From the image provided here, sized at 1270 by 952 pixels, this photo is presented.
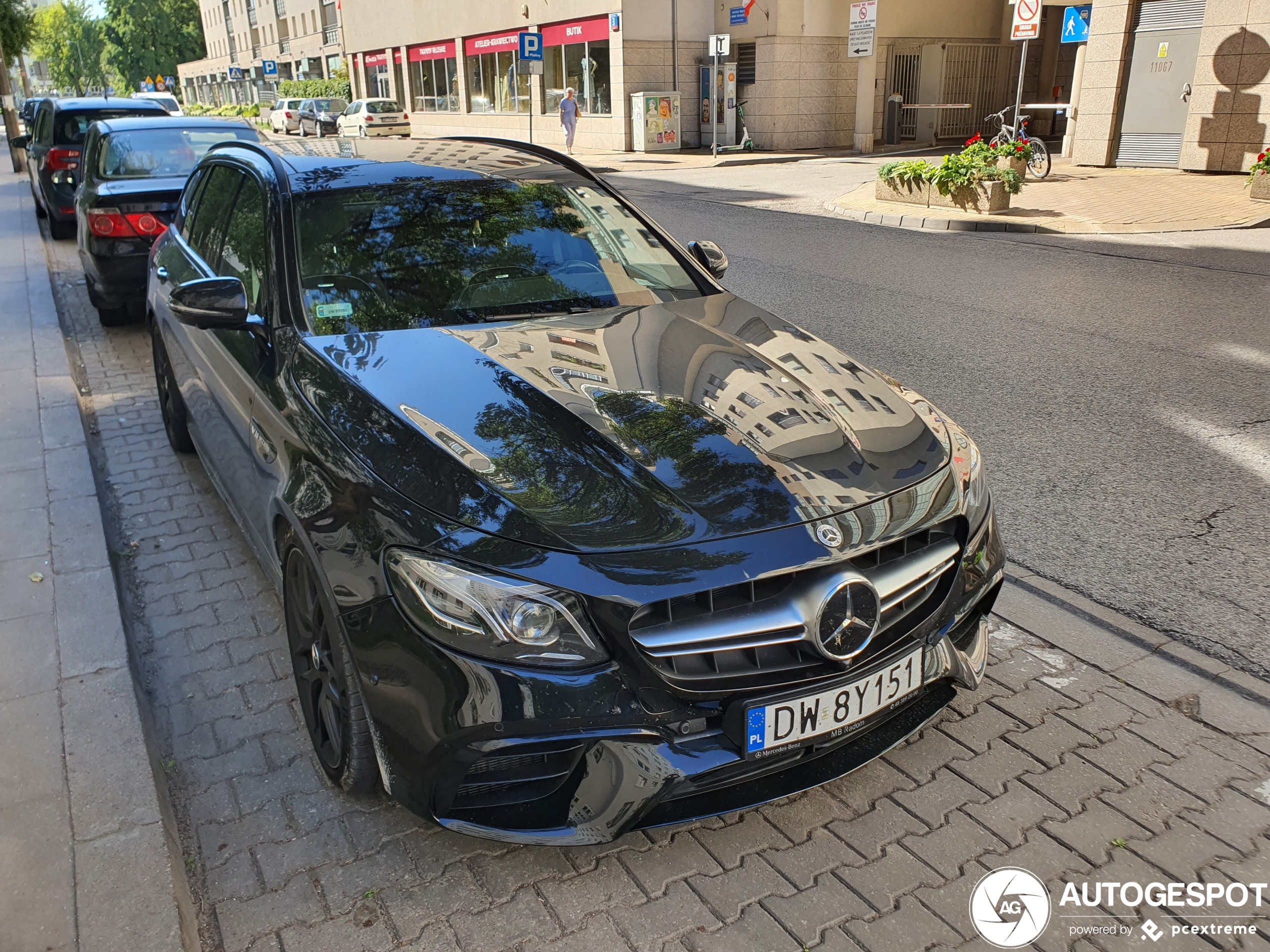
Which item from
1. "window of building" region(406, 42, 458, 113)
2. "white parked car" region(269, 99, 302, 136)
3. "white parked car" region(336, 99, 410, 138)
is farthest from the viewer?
"white parked car" region(269, 99, 302, 136)

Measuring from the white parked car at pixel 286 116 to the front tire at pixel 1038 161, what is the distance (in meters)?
34.6

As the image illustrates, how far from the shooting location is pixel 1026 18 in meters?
16.2

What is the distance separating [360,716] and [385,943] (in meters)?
0.54

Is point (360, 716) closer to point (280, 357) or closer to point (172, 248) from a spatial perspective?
point (280, 357)

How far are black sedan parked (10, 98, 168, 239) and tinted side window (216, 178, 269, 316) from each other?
9.88m

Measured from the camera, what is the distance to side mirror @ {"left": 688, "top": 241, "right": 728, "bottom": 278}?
4402 mm

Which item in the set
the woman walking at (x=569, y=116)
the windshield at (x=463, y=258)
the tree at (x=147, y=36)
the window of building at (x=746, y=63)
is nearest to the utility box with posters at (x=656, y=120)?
the woman walking at (x=569, y=116)

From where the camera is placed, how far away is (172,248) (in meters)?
5.21

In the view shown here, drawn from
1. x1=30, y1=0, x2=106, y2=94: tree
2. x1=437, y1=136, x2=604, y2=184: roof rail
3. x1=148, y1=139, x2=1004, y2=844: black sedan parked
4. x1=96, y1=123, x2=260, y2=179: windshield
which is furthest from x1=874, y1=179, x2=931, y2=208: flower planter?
x1=30, y1=0, x2=106, y2=94: tree

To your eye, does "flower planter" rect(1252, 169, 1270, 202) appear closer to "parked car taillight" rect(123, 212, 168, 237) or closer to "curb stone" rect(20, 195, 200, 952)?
"parked car taillight" rect(123, 212, 168, 237)

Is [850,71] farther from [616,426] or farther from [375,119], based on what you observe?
[616,426]

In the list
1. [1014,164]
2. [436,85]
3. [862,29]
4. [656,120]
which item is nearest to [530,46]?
[656,120]

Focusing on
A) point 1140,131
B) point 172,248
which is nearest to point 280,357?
point 172,248

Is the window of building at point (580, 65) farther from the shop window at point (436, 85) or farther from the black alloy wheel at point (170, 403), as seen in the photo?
the black alloy wheel at point (170, 403)
